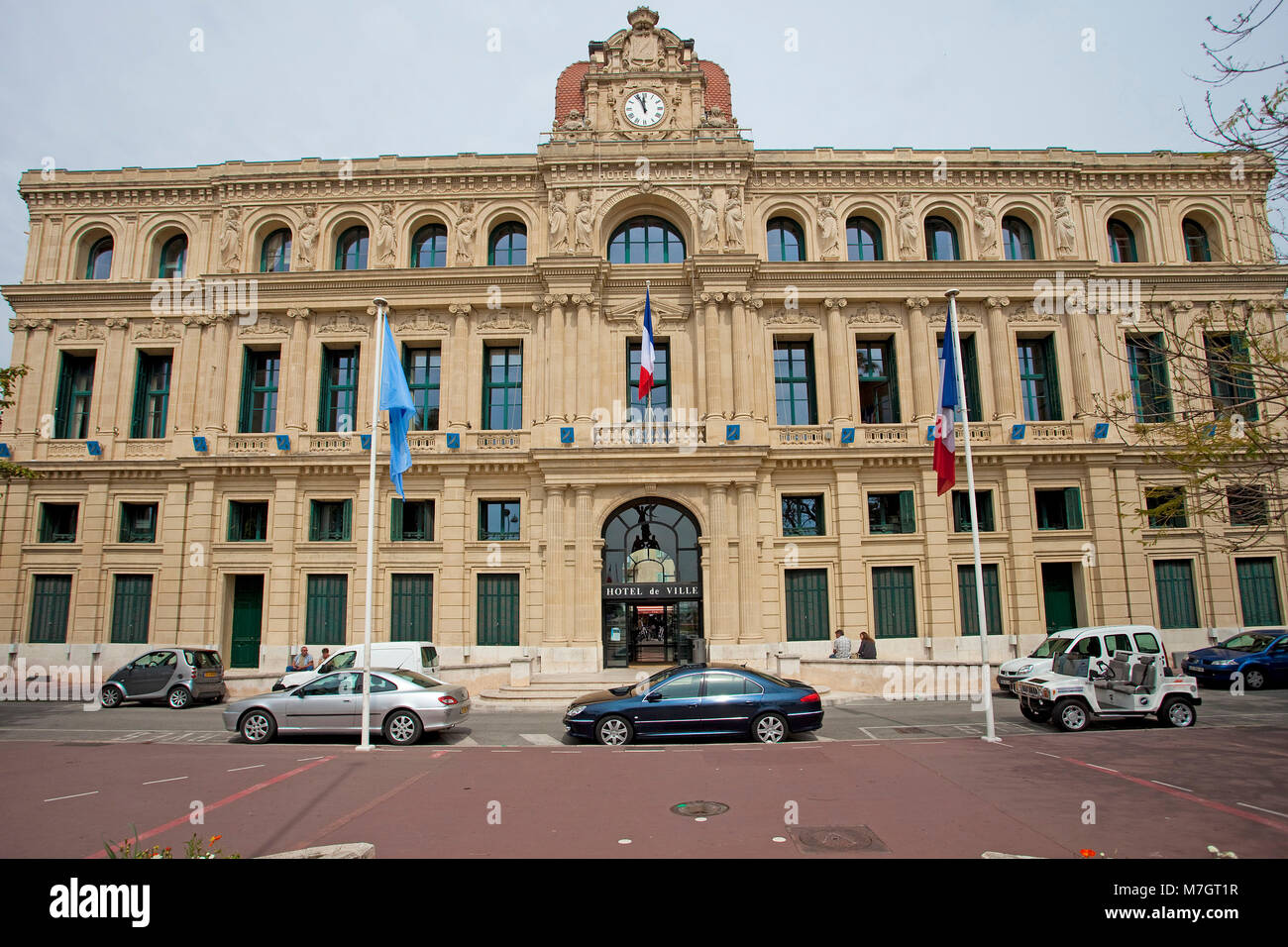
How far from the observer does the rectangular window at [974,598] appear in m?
27.3

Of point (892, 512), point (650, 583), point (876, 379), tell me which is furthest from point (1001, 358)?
point (650, 583)

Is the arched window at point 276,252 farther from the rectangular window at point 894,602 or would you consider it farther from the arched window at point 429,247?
the rectangular window at point 894,602

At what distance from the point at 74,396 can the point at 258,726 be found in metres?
23.5

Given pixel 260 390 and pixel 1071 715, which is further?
pixel 260 390

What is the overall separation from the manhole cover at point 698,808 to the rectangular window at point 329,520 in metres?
22.5

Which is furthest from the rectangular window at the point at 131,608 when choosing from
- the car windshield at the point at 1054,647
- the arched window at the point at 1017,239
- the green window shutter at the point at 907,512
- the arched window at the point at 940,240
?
the arched window at the point at 1017,239

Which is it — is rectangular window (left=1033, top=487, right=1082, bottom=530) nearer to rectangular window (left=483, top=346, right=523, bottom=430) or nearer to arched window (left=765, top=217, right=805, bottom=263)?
arched window (left=765, top=217, right=805, bottom=263)

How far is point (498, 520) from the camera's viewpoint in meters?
28.4

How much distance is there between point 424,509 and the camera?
28.6 metres

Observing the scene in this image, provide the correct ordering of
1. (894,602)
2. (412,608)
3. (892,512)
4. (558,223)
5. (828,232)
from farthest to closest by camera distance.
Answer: (828,232) < (558,223) < (892,512) < (412,608) < (894,602)

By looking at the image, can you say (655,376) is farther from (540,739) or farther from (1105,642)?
(1105,642)
